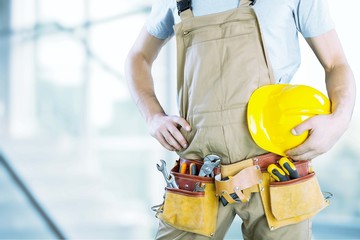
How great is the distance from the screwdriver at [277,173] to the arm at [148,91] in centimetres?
22

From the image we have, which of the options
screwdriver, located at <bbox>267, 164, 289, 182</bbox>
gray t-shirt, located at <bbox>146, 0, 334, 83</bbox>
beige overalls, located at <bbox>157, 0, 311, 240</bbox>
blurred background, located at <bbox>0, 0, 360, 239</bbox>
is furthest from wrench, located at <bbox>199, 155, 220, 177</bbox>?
blurred background, located at <bbox>0, 0, 360, 239</bbox>

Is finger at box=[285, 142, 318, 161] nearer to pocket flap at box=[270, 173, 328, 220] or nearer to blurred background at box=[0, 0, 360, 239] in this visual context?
pocket flap at box=[270, 173, 328, 220]

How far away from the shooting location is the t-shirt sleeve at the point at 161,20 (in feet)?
4.58

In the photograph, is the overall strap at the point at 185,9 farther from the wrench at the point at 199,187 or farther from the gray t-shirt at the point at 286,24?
the wrench at the point at 199,187

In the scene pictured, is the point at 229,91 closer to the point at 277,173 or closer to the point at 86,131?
the point at 277,173

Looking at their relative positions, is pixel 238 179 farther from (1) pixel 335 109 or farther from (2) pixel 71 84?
(2) pixel 71 84

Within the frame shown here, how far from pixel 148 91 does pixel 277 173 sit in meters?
0.47

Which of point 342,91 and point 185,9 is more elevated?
point 185,9

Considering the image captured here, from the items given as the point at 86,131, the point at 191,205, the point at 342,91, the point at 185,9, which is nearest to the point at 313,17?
the point at 342,91

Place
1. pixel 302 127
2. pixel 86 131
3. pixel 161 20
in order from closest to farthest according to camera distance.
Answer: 1. pixel 302 127
2. pixel 161 20
3. pixel 86 131

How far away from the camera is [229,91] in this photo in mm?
1187

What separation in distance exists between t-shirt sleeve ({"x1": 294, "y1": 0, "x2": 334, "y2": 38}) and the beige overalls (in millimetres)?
111

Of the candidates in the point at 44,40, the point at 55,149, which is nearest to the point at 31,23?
the point at 44,40

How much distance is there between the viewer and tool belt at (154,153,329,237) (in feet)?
3.80
